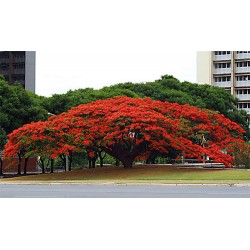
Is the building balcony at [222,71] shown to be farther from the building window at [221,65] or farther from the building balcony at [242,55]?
the building balcony at [242,55]

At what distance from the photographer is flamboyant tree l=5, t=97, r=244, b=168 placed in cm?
3556

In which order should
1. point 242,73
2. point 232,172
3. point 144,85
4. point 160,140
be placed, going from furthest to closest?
1. point 242,73
2. point 144,85
3. point 160,140
4. point 232,172

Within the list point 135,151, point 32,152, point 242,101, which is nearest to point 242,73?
point 242,101

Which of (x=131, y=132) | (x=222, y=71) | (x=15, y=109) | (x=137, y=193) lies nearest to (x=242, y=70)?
(x=222, y=71)

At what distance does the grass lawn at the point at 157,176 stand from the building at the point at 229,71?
176 feet

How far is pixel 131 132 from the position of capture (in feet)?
123

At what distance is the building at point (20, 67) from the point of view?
3912 inches

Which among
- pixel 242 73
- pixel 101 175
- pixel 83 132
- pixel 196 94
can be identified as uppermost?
pixel 242 73

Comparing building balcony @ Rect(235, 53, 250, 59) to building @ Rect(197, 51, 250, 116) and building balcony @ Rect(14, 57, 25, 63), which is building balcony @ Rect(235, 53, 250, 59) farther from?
building balcony @ Rect(14, 57, 25, 63)

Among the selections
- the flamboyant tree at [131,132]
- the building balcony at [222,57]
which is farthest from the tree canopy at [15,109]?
the building balcony at [222,57]

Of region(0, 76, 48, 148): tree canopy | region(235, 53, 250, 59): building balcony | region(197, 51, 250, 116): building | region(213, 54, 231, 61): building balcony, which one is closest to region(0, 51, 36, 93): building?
region(197, 51, 250, 116): building

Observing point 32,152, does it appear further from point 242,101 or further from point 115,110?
point 242,101

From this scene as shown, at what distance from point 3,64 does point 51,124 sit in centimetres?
6700

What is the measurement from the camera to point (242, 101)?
8969cm
